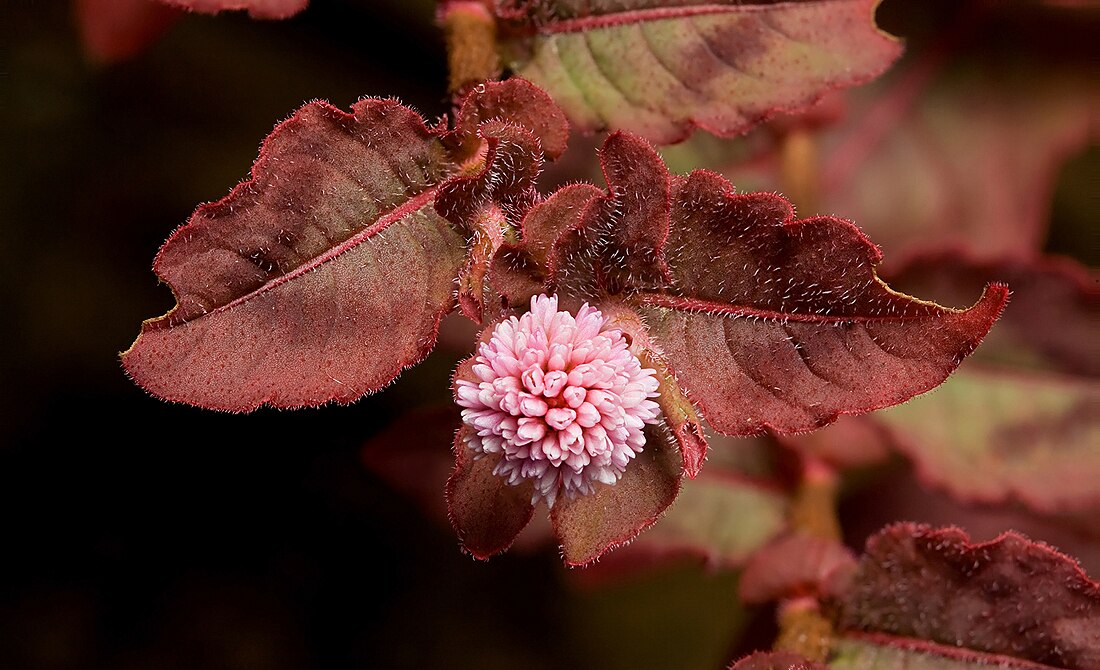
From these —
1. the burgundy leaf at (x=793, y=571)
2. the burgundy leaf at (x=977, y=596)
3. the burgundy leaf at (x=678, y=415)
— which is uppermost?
the burgundy leaf at (x=678, y=415)

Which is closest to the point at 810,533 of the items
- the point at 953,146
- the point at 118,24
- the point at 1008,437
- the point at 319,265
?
the point at 1008,437

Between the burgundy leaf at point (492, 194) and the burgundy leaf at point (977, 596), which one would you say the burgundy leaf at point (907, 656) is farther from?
the burgundy leaf at point (492, 194)

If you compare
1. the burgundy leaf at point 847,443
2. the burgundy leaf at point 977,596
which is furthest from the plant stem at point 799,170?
the burgundy leaf at point 977,596

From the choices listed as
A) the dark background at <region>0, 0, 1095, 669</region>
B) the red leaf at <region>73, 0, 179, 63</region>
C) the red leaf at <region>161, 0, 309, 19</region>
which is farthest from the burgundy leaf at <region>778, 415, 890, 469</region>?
the red leaf at <region>73, 0, 179, 63</region>

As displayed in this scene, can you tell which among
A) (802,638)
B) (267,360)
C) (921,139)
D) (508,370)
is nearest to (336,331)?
(267,360)

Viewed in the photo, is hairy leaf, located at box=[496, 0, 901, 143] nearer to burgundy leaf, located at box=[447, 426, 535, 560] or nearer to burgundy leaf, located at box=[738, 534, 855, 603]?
burgundy leaf, located at box=[447, 426, 535, 560]

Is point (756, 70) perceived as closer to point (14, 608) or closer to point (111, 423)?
point (111, 423)
